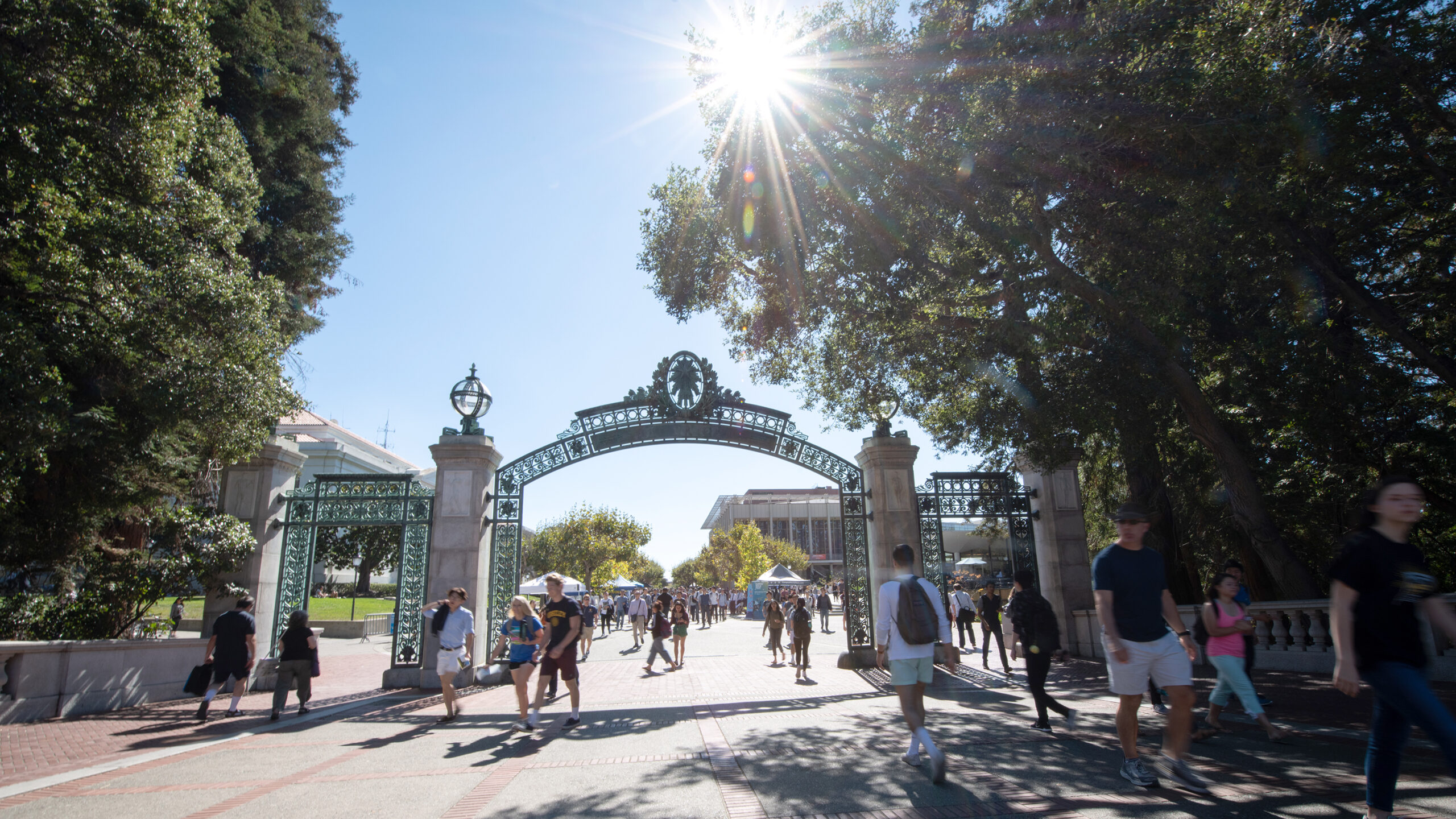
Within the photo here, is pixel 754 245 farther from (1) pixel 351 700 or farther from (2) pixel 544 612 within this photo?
(1) pixel 351 700

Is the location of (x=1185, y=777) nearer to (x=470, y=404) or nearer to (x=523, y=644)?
(x=523, y=644)

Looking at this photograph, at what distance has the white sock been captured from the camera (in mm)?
4883

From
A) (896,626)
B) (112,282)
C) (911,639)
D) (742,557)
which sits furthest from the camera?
(742,557)

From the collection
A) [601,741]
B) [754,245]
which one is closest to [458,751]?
[601,741]

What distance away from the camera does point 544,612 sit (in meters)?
8.12

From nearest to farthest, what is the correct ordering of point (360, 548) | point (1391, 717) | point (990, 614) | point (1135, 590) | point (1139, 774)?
point (1391, 717) → point (1139, 774) → point (1135, 590) → point (990, 614) → point (360, 548)

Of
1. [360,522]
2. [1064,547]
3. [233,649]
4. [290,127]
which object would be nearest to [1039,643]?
[1064,547]

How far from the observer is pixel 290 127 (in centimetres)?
1499

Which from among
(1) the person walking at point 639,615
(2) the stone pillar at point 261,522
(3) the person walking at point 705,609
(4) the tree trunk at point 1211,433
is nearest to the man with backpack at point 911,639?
Answer: (4) the tree trunk at point 1211,433

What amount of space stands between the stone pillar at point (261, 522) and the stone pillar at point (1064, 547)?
12.8 meters

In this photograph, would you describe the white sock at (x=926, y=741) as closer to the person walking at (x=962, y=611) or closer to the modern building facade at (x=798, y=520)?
the person walking at (x=962, y=611)

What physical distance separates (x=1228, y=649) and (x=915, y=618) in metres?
2.84

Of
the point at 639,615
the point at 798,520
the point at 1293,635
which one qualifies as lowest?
the point at 639,615

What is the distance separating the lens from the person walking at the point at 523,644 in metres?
7.86
